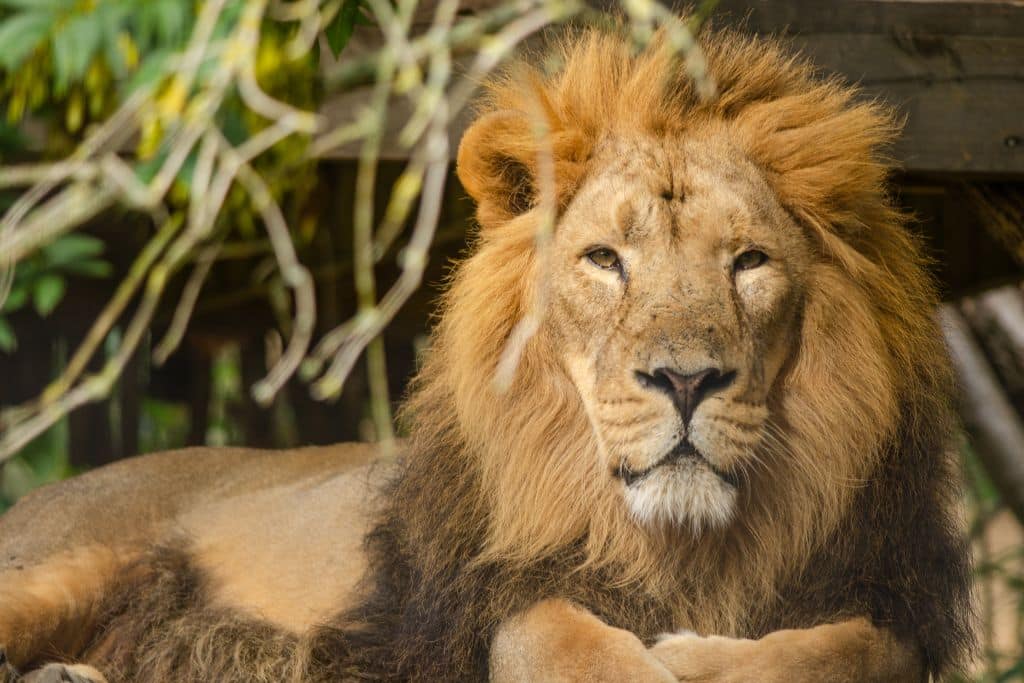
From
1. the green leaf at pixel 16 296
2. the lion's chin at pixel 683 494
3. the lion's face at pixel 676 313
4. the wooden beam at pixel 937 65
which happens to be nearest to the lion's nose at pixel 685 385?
the lion's face at pixel 676 313

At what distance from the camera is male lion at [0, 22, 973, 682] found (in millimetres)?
2994

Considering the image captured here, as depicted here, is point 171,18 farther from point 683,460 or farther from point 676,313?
point 683,460

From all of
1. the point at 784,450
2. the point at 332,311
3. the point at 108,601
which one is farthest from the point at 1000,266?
the point at 108,601

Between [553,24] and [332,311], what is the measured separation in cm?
255

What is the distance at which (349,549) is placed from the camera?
13.6ft

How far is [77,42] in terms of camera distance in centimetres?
282

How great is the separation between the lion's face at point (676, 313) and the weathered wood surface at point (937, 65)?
43.3 inches

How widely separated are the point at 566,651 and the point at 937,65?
2221 millimetres

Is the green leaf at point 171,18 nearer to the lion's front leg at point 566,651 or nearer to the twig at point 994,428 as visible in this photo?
the lion's front leg at point 566,651

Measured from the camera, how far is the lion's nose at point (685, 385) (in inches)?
112

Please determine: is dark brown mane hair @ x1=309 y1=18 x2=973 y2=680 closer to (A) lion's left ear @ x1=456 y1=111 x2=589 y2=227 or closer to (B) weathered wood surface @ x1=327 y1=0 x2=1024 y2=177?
(A) lion's left ear @ x1=456 y1=111 x2=589 y2=227

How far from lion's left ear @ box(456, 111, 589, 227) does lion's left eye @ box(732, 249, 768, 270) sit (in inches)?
17.3

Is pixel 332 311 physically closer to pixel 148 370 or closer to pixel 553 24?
pixel 148 370

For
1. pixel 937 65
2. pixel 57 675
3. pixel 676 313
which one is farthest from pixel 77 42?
pixel 937 65
